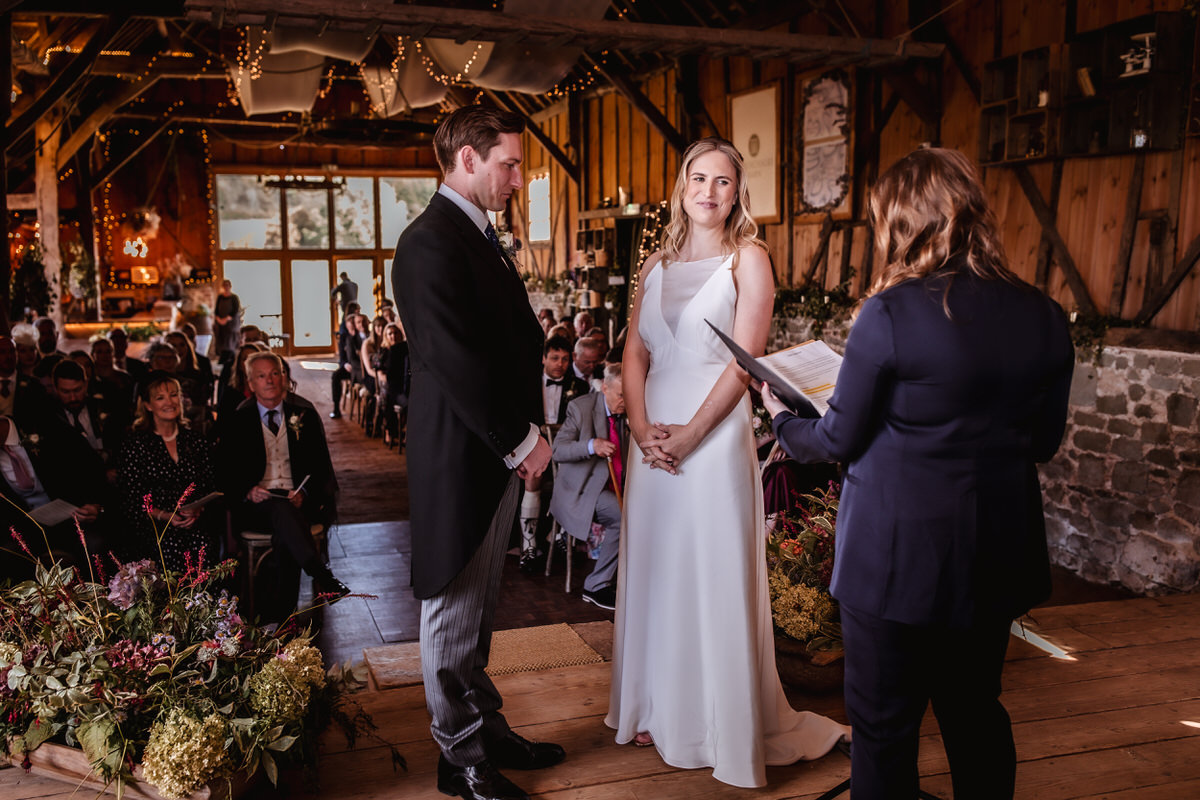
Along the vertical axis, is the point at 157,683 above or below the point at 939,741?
above

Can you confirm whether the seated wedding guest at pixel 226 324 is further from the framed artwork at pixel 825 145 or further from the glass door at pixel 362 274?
the framed artwork at pixel 825 145

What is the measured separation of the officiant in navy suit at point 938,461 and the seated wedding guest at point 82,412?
4.34 meters

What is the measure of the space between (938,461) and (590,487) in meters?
3.54

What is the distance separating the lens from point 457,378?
2.10m

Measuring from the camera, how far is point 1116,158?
5.79 m

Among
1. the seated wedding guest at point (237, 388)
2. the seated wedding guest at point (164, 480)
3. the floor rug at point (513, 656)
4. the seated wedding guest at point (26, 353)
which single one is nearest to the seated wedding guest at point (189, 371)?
the seated wedding guest at point (237, 388)

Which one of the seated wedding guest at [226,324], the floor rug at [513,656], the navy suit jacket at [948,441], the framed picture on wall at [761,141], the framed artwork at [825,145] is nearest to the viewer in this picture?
the navy suit jacket at [948,441]

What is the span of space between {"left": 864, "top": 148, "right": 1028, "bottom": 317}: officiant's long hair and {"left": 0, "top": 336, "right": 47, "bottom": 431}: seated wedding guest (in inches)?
164

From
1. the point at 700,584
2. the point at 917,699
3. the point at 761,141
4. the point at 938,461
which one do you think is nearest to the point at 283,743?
the point at 700,584

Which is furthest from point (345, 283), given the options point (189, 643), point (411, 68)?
point (189, 643)

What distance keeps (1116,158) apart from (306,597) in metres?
5.22

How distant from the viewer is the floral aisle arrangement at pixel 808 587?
301cm

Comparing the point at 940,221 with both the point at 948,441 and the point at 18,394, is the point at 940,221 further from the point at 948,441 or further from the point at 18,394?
the point at 18,394

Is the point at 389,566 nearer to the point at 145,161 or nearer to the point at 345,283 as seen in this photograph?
the point at 345,283
